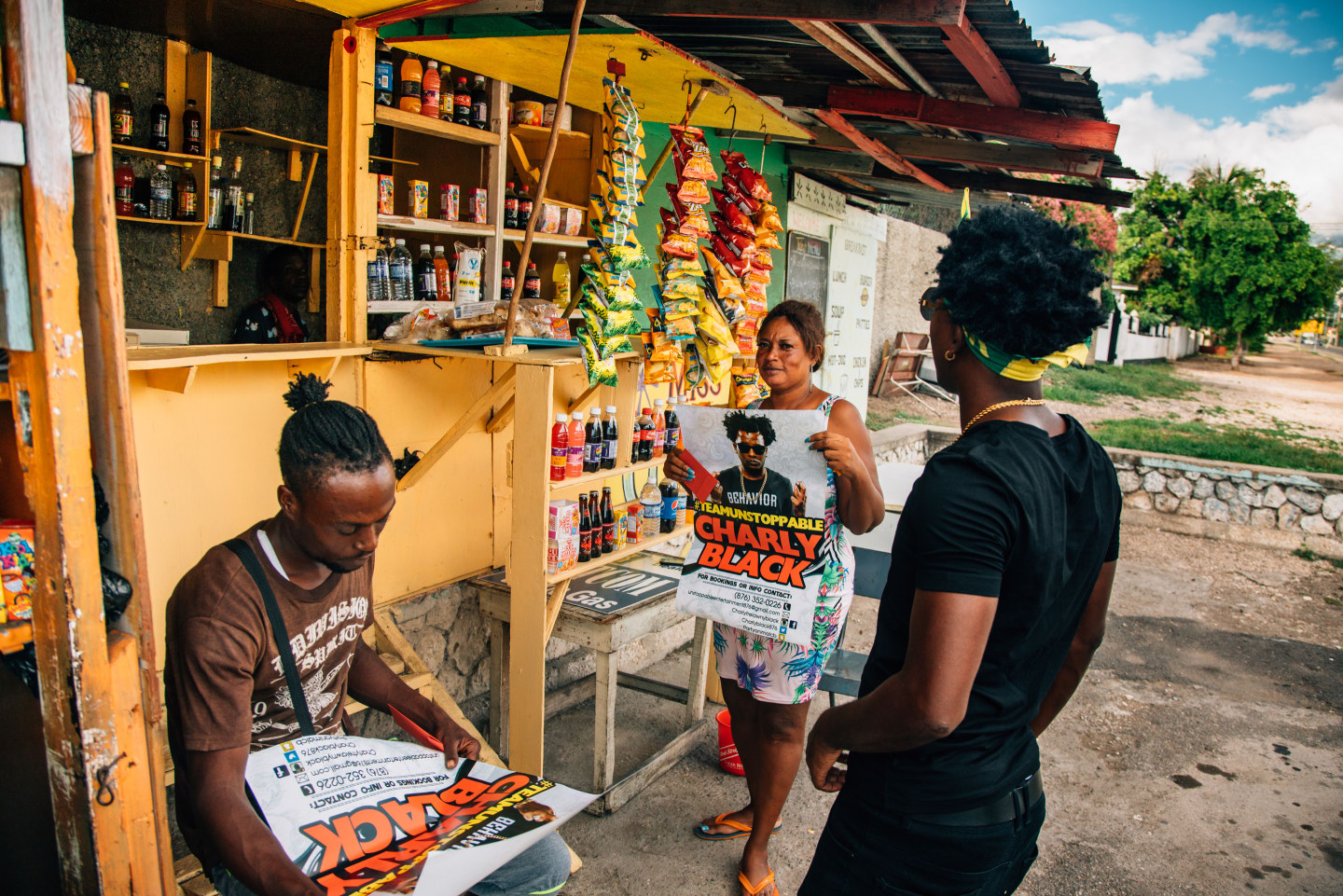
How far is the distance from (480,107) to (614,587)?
2.77m

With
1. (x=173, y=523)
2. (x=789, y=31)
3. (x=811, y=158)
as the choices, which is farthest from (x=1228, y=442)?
(x=173, y=523)

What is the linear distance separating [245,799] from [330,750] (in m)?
0.20

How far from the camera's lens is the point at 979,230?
165cm

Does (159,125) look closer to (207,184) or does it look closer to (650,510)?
(207,184)

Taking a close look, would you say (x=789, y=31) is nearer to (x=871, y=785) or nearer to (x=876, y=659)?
(x=876, y=659)

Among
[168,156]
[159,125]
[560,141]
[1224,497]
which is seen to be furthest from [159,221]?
[1224,497]

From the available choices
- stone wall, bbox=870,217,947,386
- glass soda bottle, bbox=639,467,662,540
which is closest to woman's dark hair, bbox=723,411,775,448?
glass soda bottle, bbox=639,467,662,540

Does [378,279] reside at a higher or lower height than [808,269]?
lower

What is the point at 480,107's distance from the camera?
181 inches

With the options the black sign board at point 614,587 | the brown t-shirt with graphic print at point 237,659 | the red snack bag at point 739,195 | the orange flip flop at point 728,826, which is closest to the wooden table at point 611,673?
the black sign board at point 614,587

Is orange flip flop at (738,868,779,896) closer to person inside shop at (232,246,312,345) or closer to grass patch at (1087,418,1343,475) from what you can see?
person inside shop at (232,246,312,345)

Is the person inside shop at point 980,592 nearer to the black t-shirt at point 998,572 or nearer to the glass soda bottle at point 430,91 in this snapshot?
the black t-shirt at point 998,572

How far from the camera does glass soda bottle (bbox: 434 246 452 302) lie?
15.0 ft

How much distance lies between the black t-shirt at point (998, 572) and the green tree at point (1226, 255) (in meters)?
27.8
